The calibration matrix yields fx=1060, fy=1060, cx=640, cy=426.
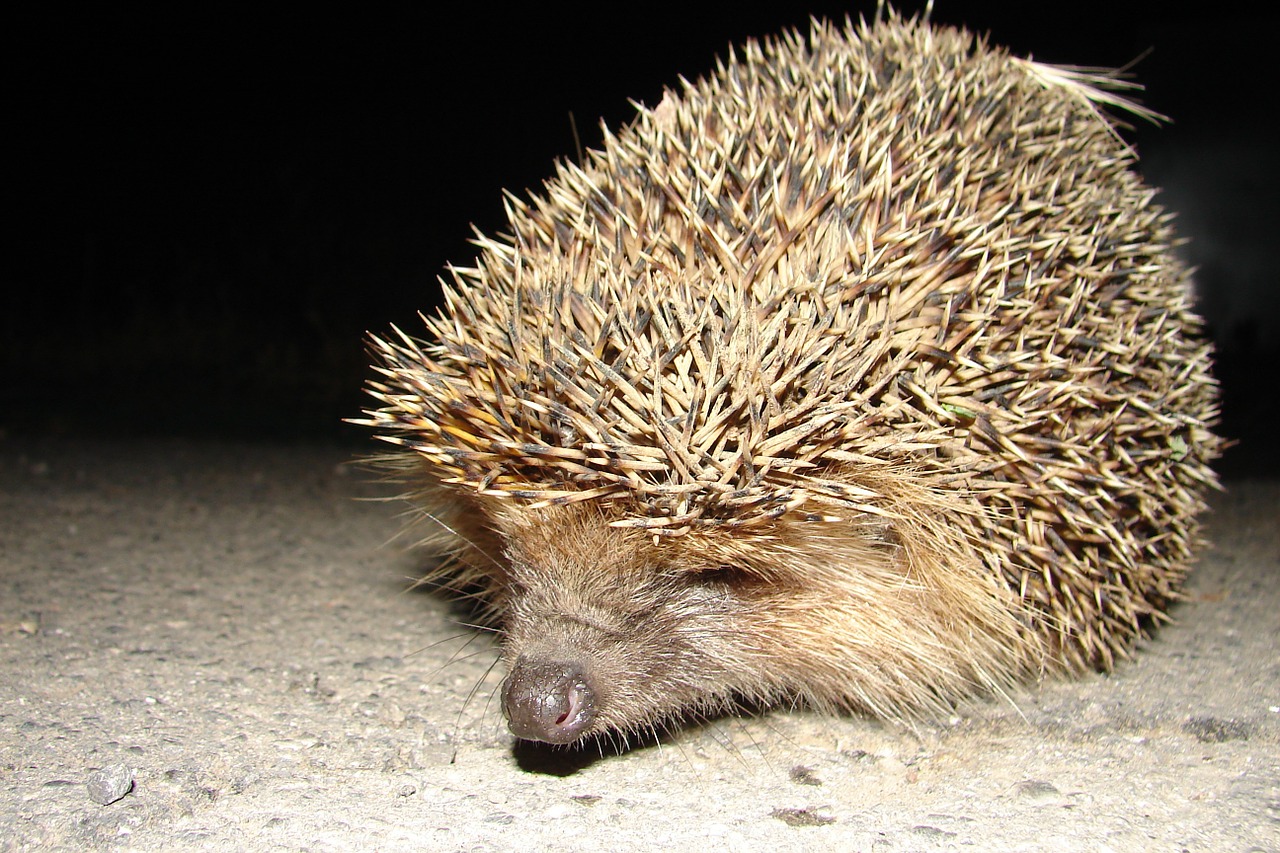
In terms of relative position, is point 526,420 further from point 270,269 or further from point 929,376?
point 270,269

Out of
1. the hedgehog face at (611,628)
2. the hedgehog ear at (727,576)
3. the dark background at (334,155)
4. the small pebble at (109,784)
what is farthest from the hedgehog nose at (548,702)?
the dark background at (334,155)

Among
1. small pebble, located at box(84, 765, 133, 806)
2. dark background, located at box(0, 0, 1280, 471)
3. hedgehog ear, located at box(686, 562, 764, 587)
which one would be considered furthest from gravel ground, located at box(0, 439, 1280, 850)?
dark background, located at box(0, 0, 1280, 471)

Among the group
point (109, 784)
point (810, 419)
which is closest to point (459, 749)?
point (109, 784)

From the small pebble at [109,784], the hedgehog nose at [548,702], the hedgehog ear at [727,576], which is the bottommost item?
the small pebble at [109,784]

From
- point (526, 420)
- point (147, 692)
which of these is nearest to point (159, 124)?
point (147, 692)

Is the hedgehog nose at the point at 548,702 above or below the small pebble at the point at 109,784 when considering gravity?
above

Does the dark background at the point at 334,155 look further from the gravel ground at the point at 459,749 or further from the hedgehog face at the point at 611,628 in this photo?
the hedgehog face at the point at 611,628
